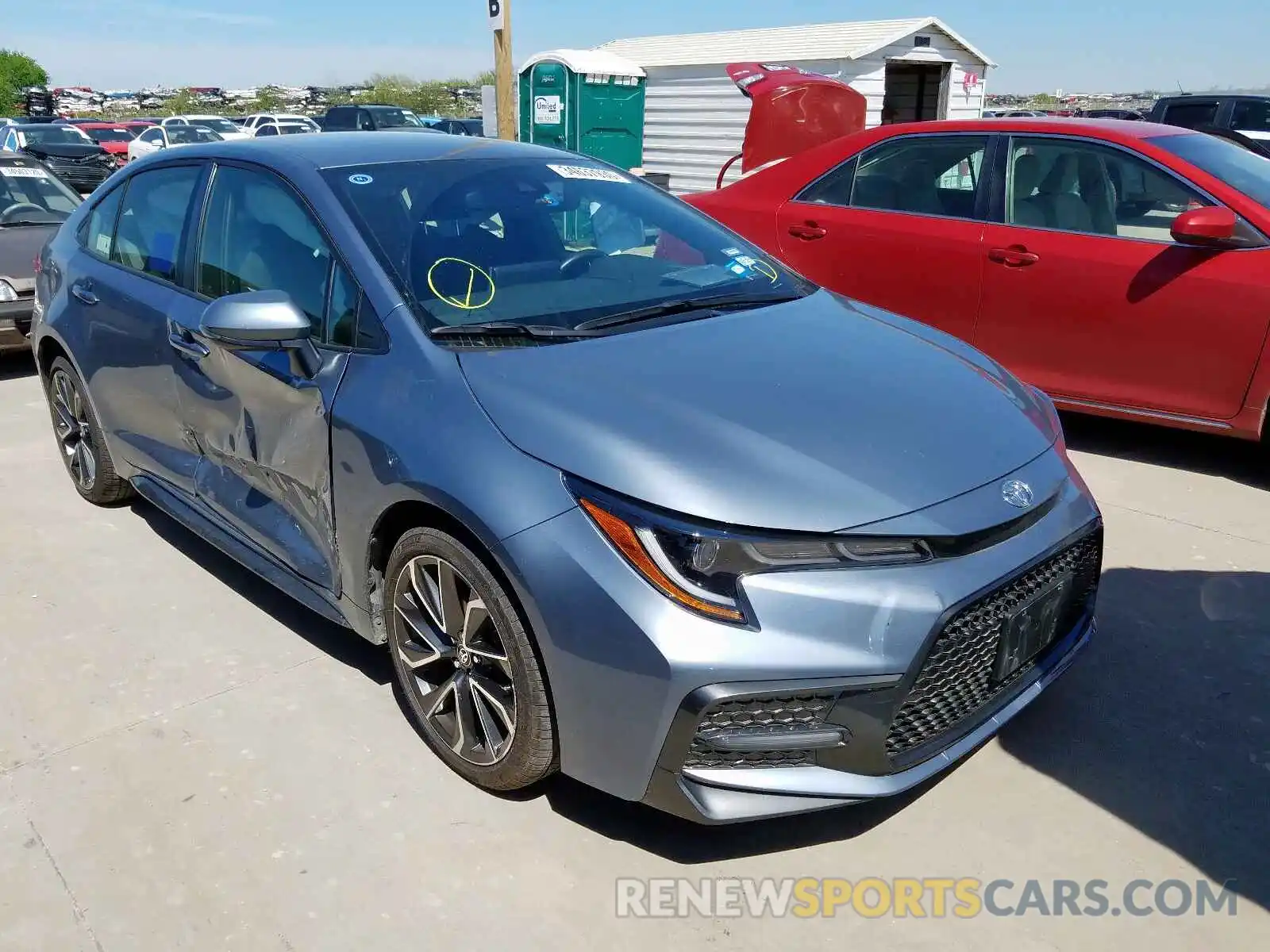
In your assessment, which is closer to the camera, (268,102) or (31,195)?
(31,195)

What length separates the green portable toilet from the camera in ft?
37.4

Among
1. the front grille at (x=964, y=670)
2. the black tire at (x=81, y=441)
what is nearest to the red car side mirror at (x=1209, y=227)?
A: the front grille at (x=964, y=670)

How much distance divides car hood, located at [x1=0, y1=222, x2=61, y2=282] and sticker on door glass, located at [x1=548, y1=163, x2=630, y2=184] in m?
4.56

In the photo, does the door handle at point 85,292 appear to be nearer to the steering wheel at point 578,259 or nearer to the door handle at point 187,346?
the door handle at point 187,346

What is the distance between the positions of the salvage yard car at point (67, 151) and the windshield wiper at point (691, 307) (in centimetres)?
1613

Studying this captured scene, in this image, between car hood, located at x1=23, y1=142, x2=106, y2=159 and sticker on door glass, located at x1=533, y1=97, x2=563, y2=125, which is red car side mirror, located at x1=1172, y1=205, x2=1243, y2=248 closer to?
sticker on door glass, located at x1=533, y1=97, x2=563, y2=125

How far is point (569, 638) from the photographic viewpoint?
2248mm

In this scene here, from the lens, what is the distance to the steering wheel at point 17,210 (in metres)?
7.54

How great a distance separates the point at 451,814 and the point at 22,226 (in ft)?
21.9

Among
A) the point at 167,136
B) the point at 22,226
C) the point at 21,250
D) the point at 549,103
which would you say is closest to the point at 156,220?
the point at 21,250

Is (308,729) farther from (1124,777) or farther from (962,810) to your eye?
(1124,777)

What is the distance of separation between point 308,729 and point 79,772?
59 centimetres

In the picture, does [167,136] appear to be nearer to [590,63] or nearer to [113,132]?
[113,132]

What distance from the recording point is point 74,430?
4730 mm
